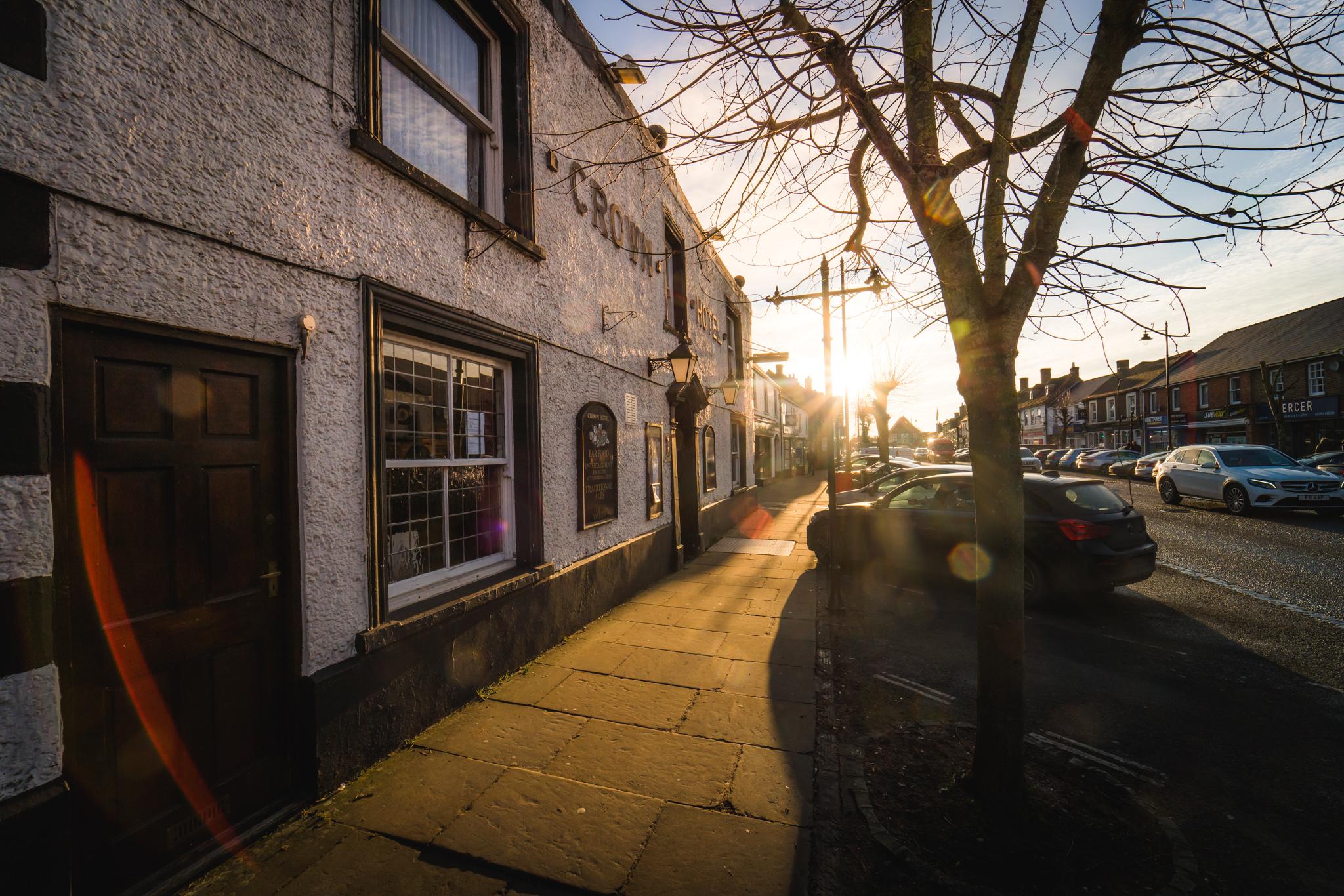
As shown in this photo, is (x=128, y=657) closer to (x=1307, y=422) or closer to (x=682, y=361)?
(x=682, y=361)

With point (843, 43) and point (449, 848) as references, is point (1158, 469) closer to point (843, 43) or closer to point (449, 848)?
point (843, 43)

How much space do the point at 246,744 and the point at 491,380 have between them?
299 centimetres

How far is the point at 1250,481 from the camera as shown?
12.3 m

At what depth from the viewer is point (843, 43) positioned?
9.73ft

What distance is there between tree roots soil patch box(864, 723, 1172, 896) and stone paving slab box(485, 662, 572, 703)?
8.00 feet

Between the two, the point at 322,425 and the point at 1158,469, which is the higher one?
the point at 322,425

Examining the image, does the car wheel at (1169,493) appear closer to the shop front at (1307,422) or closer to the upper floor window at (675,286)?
the upper floor window at (675,286)

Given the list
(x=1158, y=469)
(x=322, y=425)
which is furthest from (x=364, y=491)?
(x=1158, y=469)

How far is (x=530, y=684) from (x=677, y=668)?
125 cm

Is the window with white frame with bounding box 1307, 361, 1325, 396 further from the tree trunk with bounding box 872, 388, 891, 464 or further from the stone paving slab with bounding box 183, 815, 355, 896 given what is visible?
the stone paving slab with bounding box 183, 815, 355, 896

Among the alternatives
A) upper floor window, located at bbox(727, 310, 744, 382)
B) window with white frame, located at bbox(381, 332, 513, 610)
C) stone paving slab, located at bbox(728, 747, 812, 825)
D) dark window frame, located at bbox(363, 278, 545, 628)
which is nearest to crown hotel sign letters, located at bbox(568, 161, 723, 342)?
dark window frame, located at bbox(363, 278, 545, 628)

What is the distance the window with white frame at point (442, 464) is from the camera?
382 centimetres

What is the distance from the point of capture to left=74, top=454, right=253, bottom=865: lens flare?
86.2 inches

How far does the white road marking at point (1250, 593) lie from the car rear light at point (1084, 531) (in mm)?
2106
